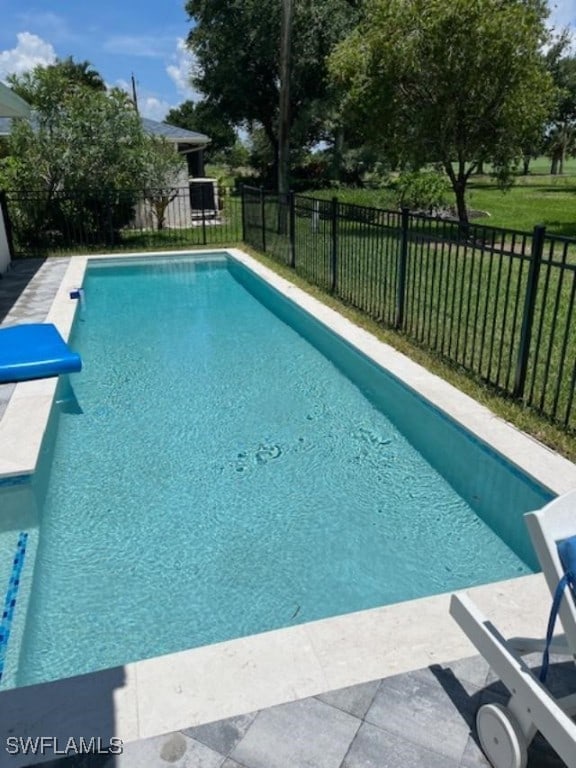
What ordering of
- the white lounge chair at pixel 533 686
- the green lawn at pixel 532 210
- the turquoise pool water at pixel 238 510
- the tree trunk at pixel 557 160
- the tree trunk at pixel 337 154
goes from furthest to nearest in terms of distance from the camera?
the tree trunk at pixel 557 160 < the tree trunk at pixel 337 154 < the green lawn at pixel 532 210 < the turquoise pool water at pixel 238 510 < the white lounge chair at pixel 533 686

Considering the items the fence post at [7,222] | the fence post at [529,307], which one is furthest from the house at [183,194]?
the fence post at [529,307]

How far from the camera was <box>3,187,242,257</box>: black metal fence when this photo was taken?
42.4ft

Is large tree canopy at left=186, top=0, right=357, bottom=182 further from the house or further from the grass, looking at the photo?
the grass

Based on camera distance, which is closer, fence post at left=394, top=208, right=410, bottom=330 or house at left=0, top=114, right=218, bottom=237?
fence post at left=394, top=208, right=410, bottom=330

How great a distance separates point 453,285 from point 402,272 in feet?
2.97

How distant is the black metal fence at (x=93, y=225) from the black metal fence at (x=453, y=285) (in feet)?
11.1

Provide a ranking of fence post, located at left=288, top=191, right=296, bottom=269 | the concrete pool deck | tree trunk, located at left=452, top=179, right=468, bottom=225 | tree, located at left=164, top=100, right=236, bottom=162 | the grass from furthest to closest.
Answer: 1. tree, located at left=164, top=100, right=236, bottom=162
2. tree trunk, located at left=452, top=179, right=468, bottom=225
3. fence post, located at left=288, top=191, right=296, bottom=269
4. the grass
5. the concrete pool deck

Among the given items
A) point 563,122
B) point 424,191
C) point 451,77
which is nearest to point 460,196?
point 451,77

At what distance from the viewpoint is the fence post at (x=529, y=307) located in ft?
13.5

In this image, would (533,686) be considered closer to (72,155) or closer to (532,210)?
(72,155)

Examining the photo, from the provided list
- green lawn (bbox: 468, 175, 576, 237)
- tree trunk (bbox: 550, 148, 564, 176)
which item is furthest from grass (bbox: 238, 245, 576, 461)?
tree trunk (bbox: 550, 148, 564, 176)

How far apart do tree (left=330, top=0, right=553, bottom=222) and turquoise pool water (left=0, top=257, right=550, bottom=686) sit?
8.91m

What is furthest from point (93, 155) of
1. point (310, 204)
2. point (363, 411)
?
point (363, 411)

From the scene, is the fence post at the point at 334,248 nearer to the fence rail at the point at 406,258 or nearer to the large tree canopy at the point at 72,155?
the fence rail at the point at 406,258
